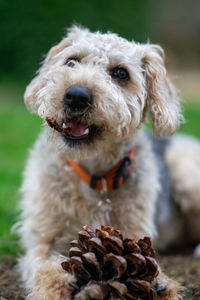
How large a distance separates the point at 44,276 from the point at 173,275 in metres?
1.27

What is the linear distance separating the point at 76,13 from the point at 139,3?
2929mm

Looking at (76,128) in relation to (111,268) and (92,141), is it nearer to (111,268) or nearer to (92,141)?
(92,141)

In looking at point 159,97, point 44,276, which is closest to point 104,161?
point 159,97

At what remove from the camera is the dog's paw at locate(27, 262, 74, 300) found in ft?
9.57

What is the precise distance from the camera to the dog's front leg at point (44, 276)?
A: 2957 mm

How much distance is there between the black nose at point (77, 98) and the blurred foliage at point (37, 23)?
1227 cm

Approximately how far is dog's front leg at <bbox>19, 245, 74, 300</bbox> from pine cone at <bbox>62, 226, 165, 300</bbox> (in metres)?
Answer: 0.13

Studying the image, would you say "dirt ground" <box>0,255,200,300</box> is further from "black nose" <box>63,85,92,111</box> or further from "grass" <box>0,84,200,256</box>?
"black nose" <box>63,85,92,111</box>

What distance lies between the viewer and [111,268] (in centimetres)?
274

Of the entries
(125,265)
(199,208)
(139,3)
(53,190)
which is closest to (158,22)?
(139,3)

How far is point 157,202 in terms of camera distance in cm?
492

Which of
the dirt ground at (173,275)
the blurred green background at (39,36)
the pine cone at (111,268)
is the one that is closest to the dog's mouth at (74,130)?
the pine cone at (111,268)

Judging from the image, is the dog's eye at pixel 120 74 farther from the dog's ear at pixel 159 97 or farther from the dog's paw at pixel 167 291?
the dog's paw at pixel 167 291

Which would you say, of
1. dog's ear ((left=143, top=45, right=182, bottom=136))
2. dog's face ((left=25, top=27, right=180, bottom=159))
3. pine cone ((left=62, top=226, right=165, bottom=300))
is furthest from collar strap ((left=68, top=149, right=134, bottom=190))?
pine cone ((left=62, top=226, right=165, bottom=300))
